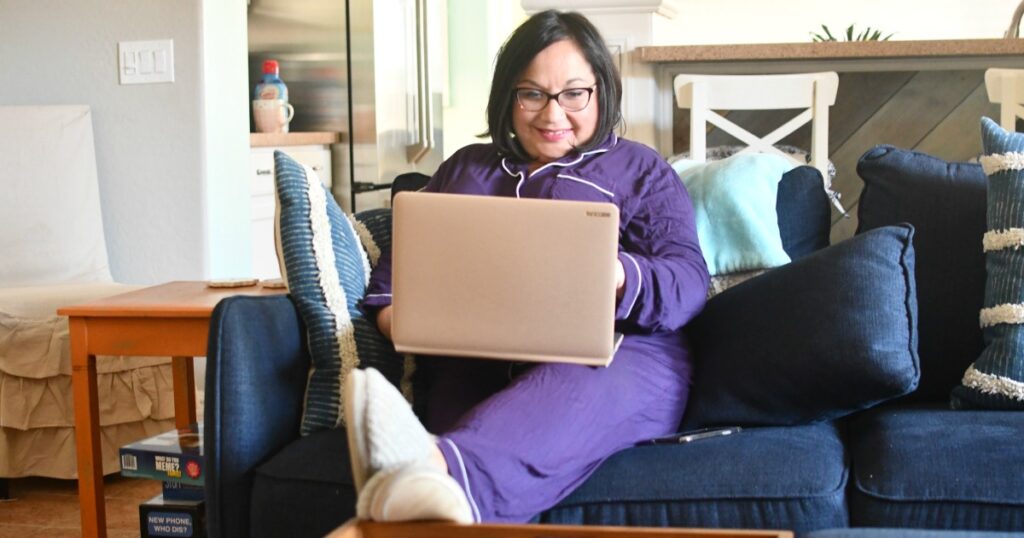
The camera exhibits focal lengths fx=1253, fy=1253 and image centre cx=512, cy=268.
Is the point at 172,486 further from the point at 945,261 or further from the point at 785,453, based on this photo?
the point at 945,261

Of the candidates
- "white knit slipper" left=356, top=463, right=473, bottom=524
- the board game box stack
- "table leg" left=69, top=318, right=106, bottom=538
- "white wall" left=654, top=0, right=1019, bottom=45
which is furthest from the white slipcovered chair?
"white wall" left=654, top=0, right=1019, bottom=45

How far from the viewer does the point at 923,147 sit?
3787 mm

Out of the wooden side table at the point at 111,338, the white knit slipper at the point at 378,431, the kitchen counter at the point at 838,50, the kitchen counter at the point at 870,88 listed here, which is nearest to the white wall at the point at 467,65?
the kitchen counter at the point at 870,88

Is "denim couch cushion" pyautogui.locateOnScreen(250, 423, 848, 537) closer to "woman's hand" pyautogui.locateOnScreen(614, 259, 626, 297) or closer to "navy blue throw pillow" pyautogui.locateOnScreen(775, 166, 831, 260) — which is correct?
"woman's hand" pyautogui.locateOnScreen(614, 259, 626, 297)

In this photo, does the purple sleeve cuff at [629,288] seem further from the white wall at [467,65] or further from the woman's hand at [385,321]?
the white wall at [467,65]

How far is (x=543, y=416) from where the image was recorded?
160 cm

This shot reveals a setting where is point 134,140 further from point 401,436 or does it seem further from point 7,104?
point 401,436

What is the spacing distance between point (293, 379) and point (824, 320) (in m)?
0.76

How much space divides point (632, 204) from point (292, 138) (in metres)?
2.17

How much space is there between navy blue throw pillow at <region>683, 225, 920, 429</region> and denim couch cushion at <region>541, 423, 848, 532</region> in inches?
4.7

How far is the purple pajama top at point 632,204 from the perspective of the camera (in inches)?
70.6

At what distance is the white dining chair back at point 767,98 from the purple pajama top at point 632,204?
121cm

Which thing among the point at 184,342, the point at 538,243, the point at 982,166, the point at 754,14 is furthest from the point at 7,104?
the point at 754,14

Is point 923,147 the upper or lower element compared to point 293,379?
upper
